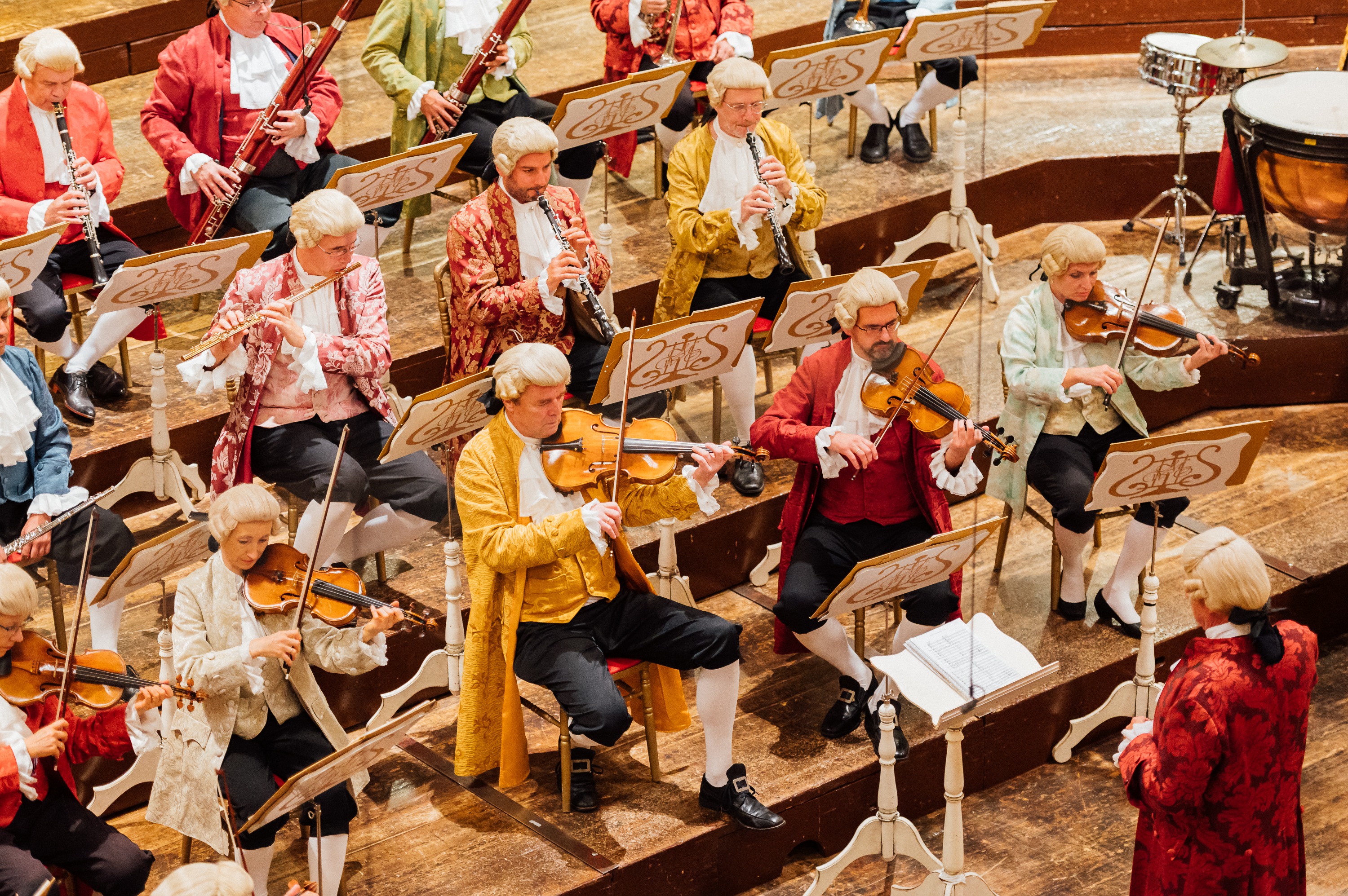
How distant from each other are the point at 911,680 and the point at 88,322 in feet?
10.5

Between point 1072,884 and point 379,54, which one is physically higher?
point 379,54

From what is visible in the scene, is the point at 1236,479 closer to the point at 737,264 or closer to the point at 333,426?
the point at 737,264

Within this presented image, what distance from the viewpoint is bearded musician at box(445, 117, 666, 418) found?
5.02 m

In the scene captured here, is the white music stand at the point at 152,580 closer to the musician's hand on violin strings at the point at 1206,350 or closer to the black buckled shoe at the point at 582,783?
the black buckled shoe at the point at 582,783

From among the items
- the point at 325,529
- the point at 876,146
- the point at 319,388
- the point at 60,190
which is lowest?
the point at 325,529

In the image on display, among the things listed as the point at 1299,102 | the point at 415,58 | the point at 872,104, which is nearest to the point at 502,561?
the point at 415,58

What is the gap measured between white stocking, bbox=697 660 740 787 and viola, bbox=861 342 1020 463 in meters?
0.74

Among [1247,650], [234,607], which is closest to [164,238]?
[234,607]

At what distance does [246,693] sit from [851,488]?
1.63m

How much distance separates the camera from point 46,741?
3805 millimetres

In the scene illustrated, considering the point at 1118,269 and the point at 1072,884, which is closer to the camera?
the point at 1072,884

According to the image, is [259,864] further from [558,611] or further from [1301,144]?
[1301,144]

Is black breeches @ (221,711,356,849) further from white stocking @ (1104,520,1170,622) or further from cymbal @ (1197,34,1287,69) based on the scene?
cymbal @ (1197,34,1287,69)

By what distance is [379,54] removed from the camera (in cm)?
590
